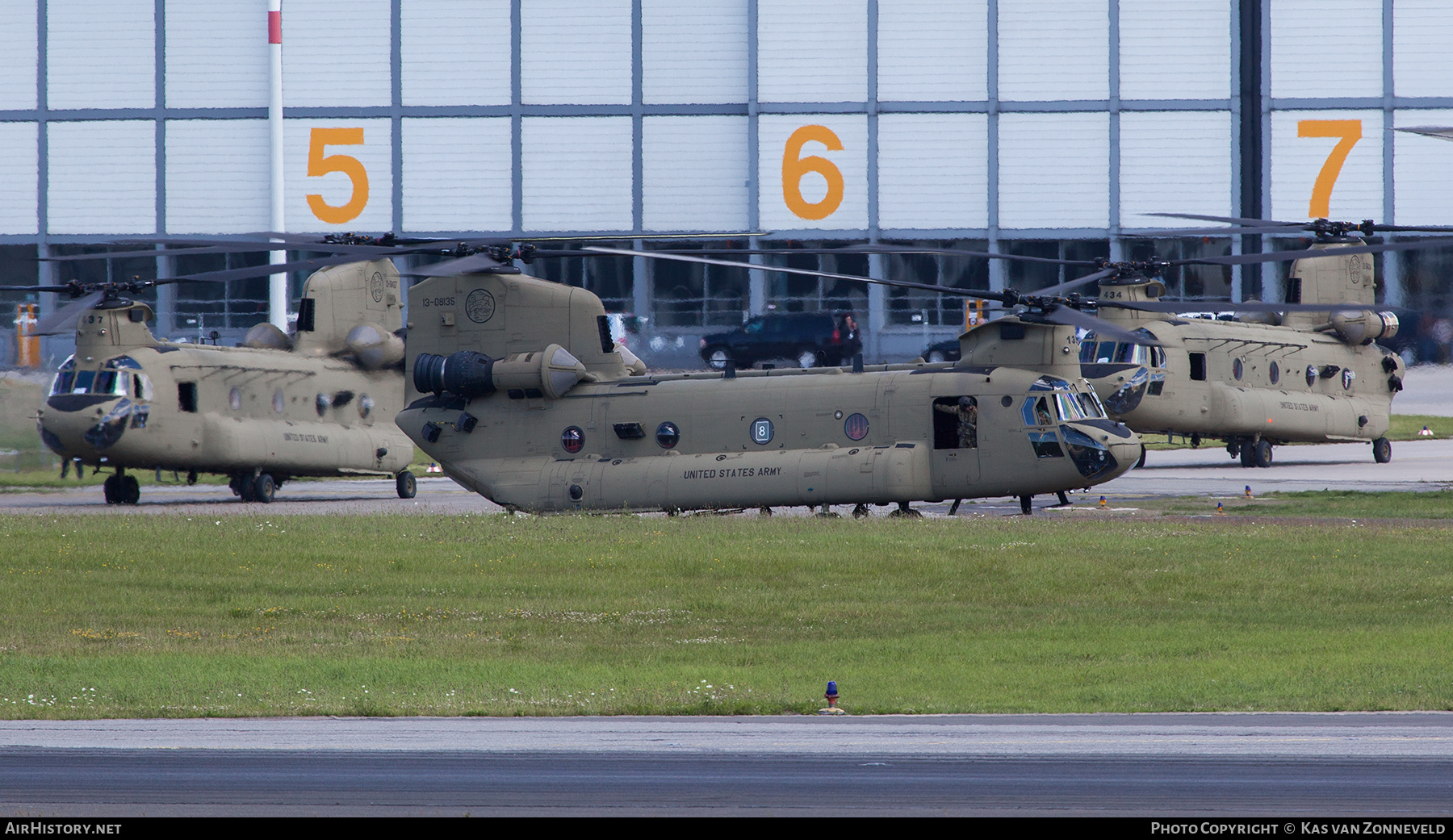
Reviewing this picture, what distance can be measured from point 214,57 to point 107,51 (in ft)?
14.8

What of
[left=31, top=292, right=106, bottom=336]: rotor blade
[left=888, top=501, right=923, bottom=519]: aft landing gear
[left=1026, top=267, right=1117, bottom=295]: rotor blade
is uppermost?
[left=1026, top=267, right=1117, bottom=295]: rotor blade

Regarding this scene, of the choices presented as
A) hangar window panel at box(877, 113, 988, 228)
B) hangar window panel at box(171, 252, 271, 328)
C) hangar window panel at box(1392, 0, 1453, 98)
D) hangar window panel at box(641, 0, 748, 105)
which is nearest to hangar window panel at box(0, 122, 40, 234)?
hangar window panel at box(171, 252, 271, 328)

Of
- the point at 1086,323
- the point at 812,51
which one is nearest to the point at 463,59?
the point at 812,51

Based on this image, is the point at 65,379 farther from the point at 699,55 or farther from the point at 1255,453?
the point at 699,55

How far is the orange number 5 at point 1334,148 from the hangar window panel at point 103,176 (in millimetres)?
45640

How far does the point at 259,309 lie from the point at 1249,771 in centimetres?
5726

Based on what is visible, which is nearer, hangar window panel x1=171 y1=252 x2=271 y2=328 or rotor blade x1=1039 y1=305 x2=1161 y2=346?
rotor blade x1=1039 y1=305 x2=1161 y2=346

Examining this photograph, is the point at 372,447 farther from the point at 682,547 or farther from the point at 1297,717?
the point at 1297,717

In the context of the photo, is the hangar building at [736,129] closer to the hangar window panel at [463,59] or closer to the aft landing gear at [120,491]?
the hangar window panel at [463,59]

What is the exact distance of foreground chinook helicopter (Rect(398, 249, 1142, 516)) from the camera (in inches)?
1073

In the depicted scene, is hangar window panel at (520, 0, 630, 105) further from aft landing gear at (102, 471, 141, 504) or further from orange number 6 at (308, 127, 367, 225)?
aft landing gear at (102, 471, 141, 504)

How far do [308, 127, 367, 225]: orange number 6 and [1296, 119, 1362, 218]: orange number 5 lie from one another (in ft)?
121

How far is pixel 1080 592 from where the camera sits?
846 inches

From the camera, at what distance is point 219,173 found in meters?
63.5
